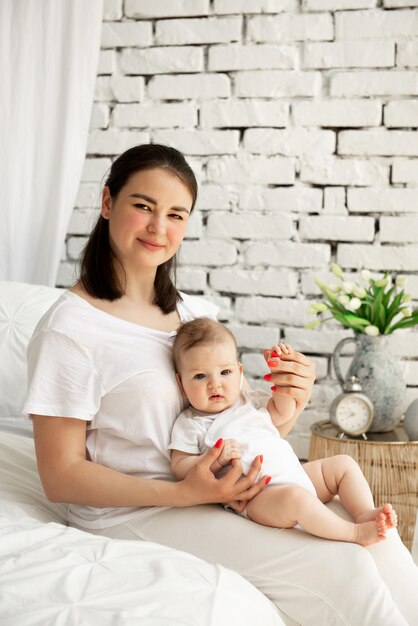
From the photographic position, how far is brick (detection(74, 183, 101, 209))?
9.25 ft

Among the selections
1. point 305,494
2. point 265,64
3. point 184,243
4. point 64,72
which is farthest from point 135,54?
point 305,494

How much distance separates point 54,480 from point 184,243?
4.63 ft

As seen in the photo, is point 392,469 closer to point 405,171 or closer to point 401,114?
point 405,171

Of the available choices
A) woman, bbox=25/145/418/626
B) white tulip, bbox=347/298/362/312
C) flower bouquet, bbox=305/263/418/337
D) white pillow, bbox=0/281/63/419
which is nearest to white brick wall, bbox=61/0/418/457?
flower bouquet, bbox=305/263/418/337

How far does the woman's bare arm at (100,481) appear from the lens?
137cm

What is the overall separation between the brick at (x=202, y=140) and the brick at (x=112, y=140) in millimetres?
80

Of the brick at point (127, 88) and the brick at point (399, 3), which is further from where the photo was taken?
the brick at point (127, 88)

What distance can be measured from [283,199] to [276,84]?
15.3 inches

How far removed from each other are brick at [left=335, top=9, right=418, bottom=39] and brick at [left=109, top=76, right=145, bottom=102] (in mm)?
708

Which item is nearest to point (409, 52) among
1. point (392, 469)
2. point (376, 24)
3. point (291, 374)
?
point (376, 24)

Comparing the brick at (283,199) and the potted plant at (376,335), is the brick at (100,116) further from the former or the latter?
the potted plant at (376,335)

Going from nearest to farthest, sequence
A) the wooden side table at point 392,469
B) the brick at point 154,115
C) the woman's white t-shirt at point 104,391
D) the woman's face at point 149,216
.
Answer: the woman's white t-shirt at point 104,391 < the woman's face at point 149,216 < the wooden side table at point 392,469 < the brick at point 154,115

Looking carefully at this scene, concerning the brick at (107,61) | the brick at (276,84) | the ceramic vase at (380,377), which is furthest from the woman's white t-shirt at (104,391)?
the brick at (107,61)

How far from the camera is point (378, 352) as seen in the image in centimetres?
240
